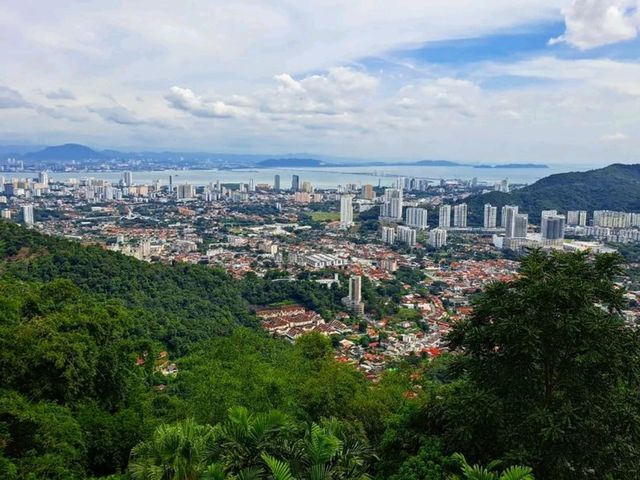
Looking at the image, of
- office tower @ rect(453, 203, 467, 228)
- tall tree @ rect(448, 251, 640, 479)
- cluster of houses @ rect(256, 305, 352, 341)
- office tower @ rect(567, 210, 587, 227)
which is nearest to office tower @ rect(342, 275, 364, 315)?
cluster of houses @ rect(256, 305, 352, 341)

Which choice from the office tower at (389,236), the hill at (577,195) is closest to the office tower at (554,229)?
the office tower at (389,236)

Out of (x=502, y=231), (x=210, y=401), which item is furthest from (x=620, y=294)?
(x=502, y=231)

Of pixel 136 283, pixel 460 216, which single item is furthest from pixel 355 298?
pixel 460 216

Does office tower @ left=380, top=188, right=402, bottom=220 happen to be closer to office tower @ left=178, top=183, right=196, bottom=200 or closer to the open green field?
the open green field

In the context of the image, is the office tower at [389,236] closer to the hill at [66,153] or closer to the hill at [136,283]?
the hill at [136,283]

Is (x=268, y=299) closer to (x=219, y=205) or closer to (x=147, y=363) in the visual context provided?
(x=147, y=363)
